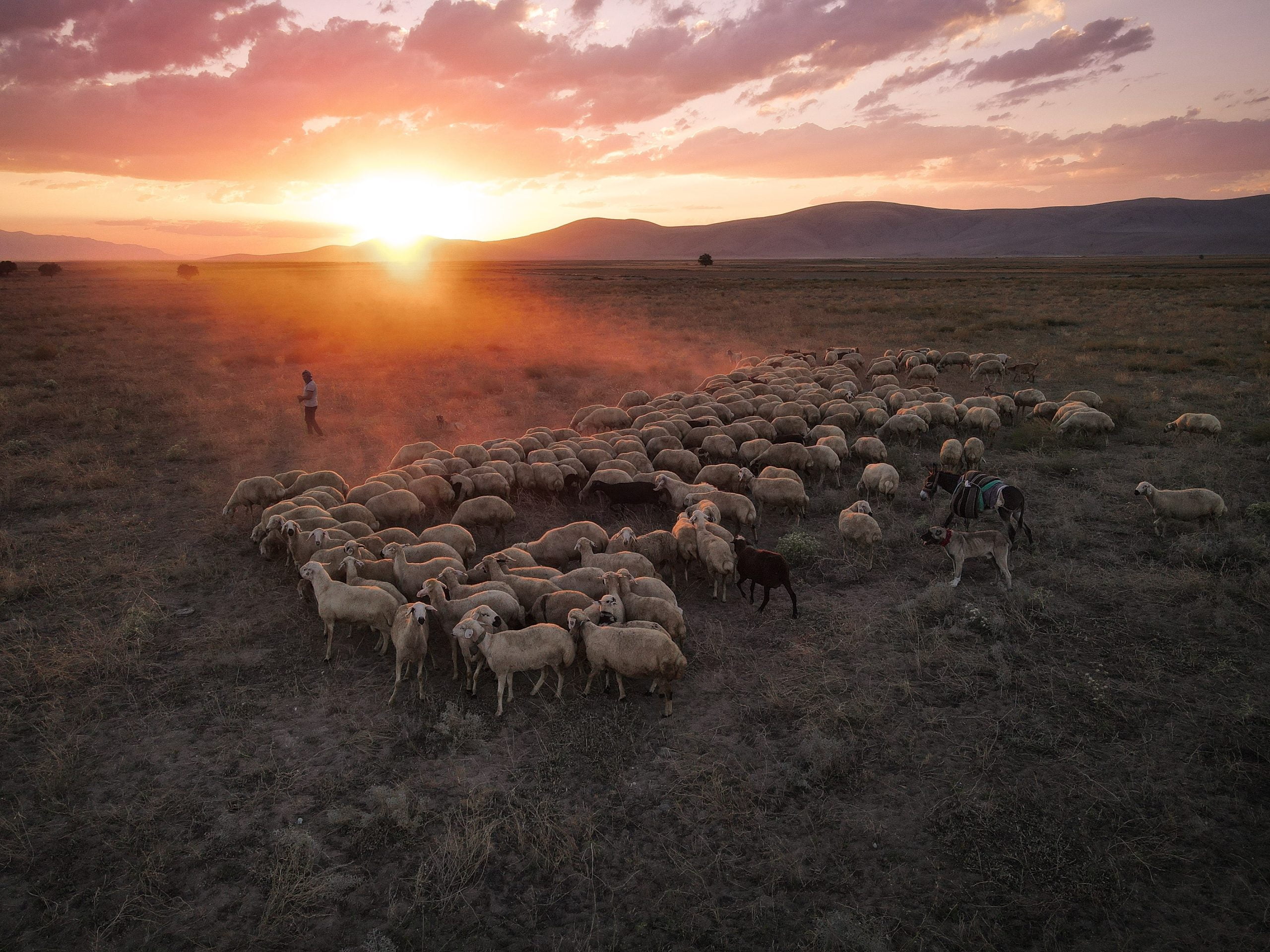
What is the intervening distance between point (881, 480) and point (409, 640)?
9.03 metres

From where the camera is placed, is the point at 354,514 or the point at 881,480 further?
the point at 881,480

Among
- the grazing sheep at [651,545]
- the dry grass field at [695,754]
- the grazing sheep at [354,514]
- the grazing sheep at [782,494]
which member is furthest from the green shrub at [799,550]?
the grazing sheep at [354,514]

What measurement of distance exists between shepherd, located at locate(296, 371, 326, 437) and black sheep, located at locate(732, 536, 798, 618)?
507 inches

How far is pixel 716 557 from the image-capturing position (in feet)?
30.3

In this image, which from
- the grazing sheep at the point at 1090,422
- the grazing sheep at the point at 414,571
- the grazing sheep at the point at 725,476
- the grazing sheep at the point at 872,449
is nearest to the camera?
the grazing sheep at the point at 414,571

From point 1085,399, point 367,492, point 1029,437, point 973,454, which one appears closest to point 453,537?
point 367,492

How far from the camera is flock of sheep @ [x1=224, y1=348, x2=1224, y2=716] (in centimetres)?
749

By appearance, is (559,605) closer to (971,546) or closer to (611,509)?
(611,509)

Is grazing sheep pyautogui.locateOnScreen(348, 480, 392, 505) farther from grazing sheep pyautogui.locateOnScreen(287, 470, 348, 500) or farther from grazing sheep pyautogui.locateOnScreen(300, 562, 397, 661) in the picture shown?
grazing sheep pyautogui.locateOnScreen(300, 562, 397, 661)

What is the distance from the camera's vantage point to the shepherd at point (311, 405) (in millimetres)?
16719

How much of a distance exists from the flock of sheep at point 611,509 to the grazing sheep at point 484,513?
26 millimetres

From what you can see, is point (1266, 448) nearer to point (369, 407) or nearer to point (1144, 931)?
point (1144, 931)

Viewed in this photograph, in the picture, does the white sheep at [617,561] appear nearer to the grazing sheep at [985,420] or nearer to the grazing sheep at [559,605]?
the grazing sheep at [559,605]

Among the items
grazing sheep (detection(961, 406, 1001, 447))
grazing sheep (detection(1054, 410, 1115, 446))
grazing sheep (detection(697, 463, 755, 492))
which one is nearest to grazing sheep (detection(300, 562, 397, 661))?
grazing sheep (detection(697, 463, 755, 492))
